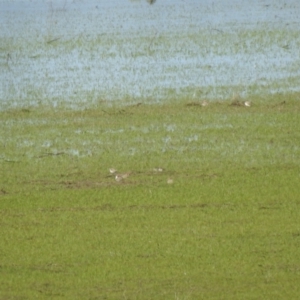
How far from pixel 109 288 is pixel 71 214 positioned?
156 cm

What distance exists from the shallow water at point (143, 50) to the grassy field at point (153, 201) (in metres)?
0.74

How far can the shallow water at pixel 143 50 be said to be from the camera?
11.8 m

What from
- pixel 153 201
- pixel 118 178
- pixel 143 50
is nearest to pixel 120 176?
pixel 118 178

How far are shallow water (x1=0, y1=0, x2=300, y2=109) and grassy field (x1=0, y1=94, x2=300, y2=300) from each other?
74 cm

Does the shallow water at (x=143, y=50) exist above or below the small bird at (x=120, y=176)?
below

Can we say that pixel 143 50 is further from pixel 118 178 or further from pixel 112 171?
pixel 118 178

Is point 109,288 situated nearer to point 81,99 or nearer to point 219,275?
point 219,275

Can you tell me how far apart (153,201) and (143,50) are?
5752mm

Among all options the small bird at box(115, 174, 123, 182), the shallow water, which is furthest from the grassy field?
the shallow water

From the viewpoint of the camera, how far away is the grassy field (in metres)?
6.84

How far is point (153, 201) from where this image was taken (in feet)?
27.3

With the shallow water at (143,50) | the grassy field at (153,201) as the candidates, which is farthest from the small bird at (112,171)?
the shallow water at (143,50)

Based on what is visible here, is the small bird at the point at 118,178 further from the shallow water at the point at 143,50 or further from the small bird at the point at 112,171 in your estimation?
the shallow water at the point at 143,50

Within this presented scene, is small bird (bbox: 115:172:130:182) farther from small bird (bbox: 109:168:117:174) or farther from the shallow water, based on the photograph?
the shallow water
